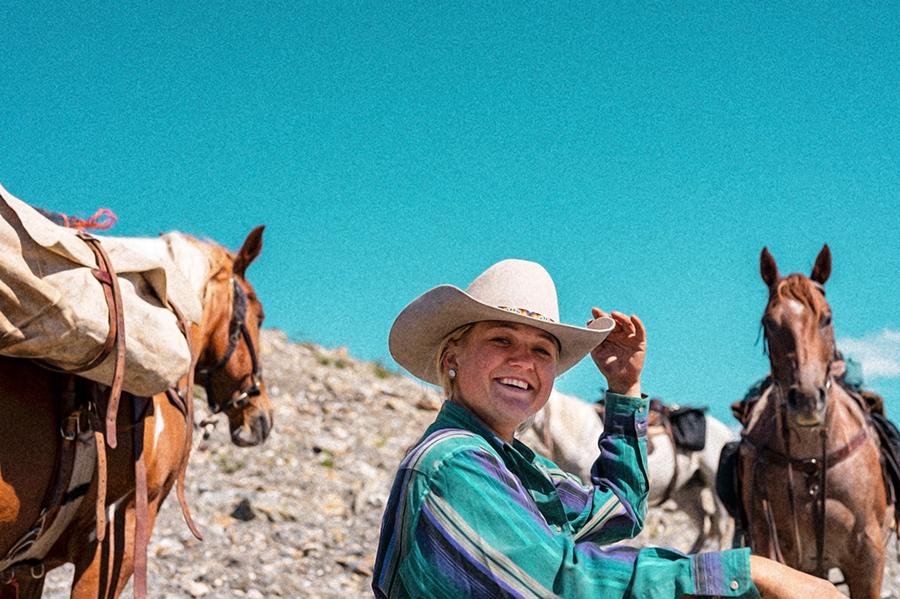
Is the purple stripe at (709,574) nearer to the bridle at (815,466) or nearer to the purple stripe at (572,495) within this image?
the purple stripe at (572,495)

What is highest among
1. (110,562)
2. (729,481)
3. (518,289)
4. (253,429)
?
(729,481)

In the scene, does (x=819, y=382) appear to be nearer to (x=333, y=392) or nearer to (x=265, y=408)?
(x=265, y=408)

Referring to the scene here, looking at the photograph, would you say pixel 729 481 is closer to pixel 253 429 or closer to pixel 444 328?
pixel 253 429

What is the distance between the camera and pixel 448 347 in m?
2.28

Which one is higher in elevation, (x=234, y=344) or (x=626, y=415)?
(x=234, y=344)

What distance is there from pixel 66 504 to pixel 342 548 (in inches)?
231

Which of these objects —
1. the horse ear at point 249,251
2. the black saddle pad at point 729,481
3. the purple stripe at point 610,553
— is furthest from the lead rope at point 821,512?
the purple stripe at point 610,553

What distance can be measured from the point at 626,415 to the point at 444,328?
0.55 metres

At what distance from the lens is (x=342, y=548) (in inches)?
359

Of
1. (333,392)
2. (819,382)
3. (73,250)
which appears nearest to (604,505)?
(73,250)

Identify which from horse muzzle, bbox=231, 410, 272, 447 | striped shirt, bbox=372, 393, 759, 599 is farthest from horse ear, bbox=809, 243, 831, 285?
striped shirt, bbox=372, 393, 759, 599

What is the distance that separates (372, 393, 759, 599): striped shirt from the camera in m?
1.63

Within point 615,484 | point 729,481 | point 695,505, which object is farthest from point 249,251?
point 695,505

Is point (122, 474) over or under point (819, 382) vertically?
under
